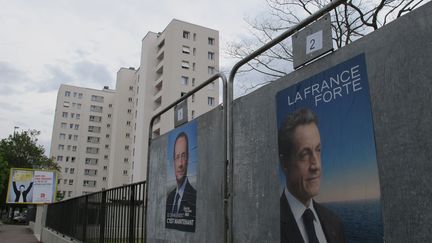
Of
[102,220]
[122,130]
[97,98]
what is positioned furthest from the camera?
[97,98]

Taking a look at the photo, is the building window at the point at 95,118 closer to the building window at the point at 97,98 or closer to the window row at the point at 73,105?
the window row at the point at 73,105

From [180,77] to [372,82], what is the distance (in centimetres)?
4469

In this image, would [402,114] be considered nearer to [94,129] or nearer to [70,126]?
[94,129]

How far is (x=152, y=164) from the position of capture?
480 cm

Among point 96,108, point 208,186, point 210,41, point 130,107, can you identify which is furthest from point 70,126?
point 208,186

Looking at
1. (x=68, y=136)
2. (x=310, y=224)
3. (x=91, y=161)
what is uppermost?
(x=68, y=136)

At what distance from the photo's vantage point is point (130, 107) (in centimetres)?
6525

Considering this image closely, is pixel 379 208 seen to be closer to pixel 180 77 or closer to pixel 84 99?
pixel 180 77

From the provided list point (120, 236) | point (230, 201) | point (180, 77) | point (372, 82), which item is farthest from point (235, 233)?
point (180, 77)

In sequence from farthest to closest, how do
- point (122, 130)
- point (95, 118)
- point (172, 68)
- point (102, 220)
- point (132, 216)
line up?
point (95, 118) < point (122, 130) < point (172, 68) < point (102, 220) < point (132, 216)

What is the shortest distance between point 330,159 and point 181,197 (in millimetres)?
2072

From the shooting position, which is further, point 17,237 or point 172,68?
point 172,68

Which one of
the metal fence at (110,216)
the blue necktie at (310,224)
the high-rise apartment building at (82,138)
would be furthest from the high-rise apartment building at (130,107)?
the blue necktie at (310,224)

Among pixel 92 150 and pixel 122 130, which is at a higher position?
pixel 122 130
